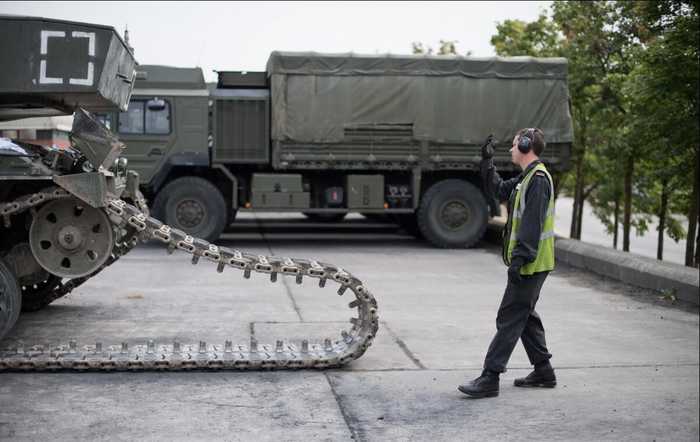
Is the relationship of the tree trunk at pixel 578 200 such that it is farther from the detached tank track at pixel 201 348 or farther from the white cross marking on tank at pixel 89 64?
the white cross marking on tank at pixel 89 64

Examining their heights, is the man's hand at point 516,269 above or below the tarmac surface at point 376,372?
above

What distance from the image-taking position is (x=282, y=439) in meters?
6.12

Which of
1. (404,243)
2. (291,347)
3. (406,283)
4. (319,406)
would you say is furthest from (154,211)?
(319,406)

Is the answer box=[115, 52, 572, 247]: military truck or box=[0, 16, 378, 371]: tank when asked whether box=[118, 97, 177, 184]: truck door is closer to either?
box=[115, 52, 572, 247]: military truck

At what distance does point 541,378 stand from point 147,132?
455 inches

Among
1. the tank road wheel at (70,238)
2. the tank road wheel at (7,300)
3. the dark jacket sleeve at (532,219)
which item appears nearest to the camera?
Answer: the dark jacket sleeve at (532,219)

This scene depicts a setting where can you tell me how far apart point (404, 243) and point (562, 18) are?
6.62m

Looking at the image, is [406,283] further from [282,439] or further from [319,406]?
[282,439]

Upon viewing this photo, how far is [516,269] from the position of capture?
6973mm

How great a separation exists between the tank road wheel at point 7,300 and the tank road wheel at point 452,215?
10686mm

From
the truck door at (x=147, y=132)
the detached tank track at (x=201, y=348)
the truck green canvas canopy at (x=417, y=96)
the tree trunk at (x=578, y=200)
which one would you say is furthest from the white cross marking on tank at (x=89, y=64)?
the tree trunk at (x=578, y=200)

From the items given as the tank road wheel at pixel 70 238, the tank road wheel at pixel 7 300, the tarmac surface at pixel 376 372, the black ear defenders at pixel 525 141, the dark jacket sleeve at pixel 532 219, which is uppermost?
the black ear defenders at pixel 525 141

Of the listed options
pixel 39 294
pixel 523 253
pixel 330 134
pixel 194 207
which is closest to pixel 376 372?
pixel 523 253

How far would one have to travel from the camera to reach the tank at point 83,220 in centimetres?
776
